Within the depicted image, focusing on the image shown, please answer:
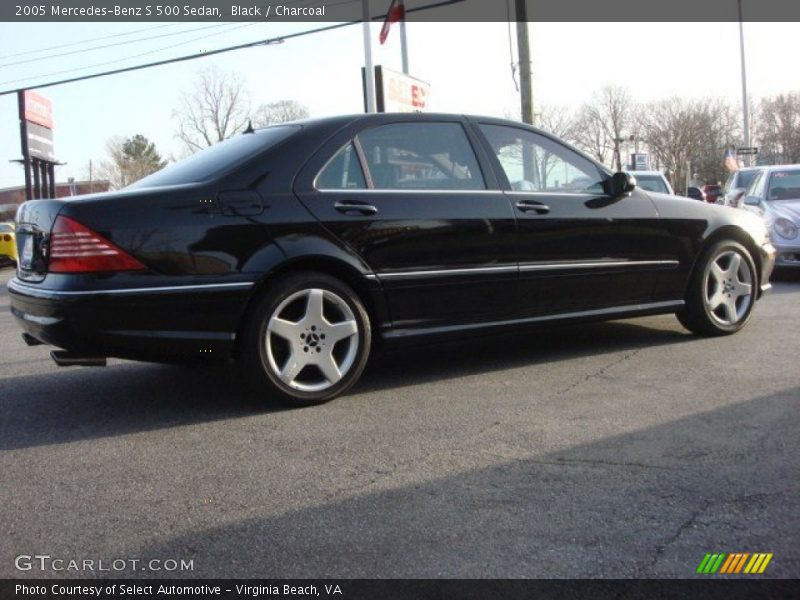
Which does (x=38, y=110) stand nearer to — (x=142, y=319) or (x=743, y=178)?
(x=743, y=178)

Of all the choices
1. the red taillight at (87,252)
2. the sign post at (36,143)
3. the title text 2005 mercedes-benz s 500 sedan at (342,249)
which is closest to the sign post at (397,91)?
the title text 2005 mercedes-benz s 500 sedan at (342,249)

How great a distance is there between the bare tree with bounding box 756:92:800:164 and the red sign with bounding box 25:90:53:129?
52.6 meters

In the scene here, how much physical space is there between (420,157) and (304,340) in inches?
53.1

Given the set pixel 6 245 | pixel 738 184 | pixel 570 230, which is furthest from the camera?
pixel 6 245

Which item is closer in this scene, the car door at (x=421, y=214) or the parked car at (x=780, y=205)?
the car door at (x=421, y=214)

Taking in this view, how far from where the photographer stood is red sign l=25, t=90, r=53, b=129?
119 ft

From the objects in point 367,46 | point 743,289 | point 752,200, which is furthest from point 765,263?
point 367,46

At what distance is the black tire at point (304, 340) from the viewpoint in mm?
4078

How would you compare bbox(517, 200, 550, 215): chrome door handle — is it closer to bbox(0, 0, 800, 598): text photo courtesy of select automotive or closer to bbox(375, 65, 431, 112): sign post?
bbox(0, 0, 800, 598): text photo courtesy of select automotive

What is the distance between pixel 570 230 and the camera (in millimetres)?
5043

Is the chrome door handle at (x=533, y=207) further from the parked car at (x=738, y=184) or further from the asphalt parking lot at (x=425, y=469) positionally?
the parked car at (x=738, y=184)

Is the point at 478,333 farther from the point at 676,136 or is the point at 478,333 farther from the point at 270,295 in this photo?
the point at 676,136

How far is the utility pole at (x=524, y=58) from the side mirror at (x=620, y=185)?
8.80 metres

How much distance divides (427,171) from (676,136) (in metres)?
59.5
